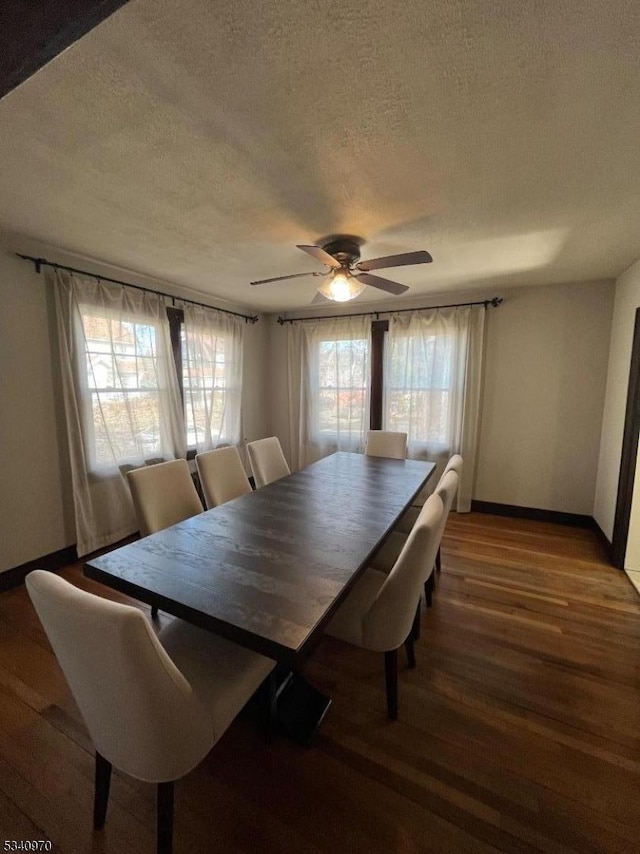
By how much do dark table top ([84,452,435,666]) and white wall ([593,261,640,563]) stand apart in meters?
1.85

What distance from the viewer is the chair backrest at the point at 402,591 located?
4.11 feet

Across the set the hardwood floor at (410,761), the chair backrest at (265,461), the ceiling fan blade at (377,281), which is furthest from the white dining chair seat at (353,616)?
the ceiling fan blade at (377,281)

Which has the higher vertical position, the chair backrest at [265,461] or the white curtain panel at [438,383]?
the white curtain panel at [438,383]

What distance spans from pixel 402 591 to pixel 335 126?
1.71m

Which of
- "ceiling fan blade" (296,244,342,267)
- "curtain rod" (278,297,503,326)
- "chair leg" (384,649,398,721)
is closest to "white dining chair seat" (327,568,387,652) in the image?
"chair leg" (384,649,398,721)

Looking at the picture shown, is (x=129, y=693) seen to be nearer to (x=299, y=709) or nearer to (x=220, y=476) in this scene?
(x=299, y=709)

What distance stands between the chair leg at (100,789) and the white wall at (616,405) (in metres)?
3.30

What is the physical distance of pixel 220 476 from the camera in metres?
2.41

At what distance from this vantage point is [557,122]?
1.18 meters

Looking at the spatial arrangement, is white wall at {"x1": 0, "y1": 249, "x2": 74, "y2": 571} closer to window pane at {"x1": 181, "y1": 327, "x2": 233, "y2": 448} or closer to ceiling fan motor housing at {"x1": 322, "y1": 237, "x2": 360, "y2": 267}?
window pane at {"x1": 181, "y1": 327, "x2": 233, "y2": 448}

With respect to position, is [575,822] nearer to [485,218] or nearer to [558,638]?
[558,638]

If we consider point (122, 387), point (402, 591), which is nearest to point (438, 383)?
point (402, 591)

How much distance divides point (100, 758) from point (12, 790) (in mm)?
451

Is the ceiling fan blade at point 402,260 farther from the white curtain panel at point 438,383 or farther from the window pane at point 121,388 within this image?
the window pane at point 121,388
